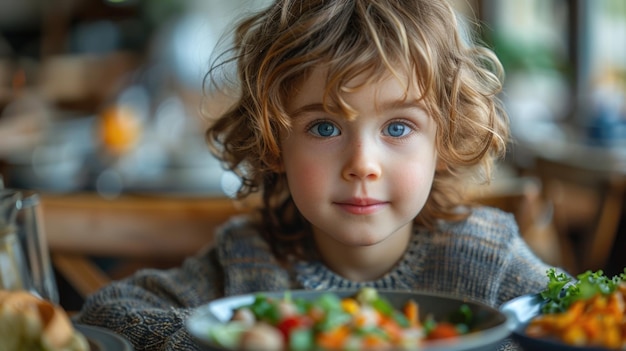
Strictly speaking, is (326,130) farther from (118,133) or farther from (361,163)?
(118,133)

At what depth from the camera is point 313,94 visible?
110 cm

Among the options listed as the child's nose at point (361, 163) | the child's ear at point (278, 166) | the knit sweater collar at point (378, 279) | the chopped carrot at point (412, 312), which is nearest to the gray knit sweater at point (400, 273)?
the knit sweater collar at point (378, 279)

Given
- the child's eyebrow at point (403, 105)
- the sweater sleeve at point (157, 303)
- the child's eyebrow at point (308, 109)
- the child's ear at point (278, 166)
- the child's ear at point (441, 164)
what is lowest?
the sweater sleeve at point (157, 303)

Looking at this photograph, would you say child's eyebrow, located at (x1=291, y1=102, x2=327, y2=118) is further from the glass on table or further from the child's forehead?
the glass on table

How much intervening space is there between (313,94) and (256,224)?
35 cm

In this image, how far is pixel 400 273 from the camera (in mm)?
1272

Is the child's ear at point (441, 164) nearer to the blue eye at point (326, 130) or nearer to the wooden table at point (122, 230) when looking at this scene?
the blue eye at point (326, 130)

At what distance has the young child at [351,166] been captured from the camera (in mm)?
1071

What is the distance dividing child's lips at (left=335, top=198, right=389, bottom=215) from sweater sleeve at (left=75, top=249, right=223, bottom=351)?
0.76 feet

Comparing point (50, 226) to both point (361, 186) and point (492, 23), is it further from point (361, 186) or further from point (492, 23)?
point (492, 23)

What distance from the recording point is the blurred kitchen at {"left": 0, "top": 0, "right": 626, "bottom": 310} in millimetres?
1809

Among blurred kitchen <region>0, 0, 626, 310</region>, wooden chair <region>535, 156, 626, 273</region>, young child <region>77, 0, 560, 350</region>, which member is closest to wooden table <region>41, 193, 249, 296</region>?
blurred kitchen <region>0, 0, 626, 310</region>

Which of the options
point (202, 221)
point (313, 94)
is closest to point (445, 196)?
point (313, 94)

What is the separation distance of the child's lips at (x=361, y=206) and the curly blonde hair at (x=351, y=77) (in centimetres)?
11
